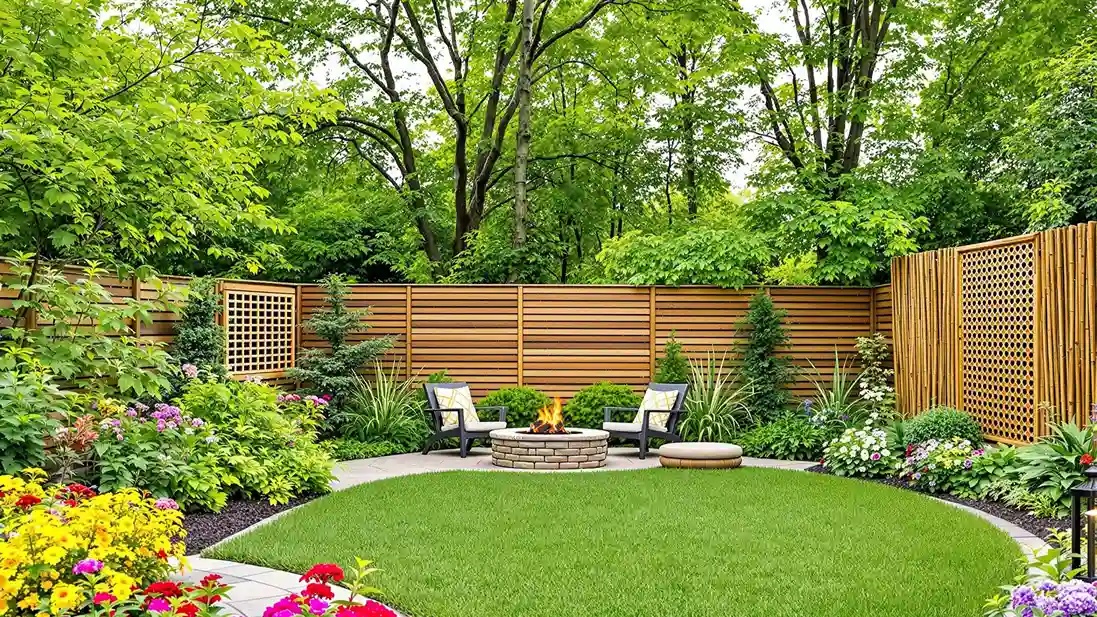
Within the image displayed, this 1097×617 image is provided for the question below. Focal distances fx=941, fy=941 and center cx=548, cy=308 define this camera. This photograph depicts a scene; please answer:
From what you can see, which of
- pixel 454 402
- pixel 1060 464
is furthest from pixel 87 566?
pixel 454 402

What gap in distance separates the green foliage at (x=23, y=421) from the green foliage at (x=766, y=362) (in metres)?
7.59

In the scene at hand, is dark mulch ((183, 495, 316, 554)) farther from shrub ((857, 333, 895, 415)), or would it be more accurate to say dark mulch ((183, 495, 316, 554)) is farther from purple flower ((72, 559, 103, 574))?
shrub ((857, 333, 895, 415))

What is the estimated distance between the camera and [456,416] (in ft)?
33.9

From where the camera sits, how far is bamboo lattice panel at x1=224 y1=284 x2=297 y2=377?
1012 cm

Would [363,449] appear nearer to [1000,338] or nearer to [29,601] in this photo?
[1000,338]

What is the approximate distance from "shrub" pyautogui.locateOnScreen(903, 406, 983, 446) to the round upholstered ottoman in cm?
Answer: 159

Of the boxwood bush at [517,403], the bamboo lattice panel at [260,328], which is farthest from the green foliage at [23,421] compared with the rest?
the boxwood bush at [517,403]

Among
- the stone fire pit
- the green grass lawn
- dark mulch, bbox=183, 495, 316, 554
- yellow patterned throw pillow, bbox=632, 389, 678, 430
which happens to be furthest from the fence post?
dark mulch, bbox=183, 495, 316, 554

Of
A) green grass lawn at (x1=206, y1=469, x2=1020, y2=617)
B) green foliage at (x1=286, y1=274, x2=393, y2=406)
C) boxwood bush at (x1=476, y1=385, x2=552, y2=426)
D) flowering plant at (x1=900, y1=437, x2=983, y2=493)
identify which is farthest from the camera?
boxwood bush at (x1=476, y1=385, x2=552, y2=426)

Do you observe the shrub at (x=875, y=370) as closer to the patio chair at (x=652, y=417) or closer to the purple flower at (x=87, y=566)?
the patio chair at (x=652, y=417)

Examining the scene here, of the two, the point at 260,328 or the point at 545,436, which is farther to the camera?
the point at 260,328

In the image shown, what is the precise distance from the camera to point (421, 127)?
2003cm

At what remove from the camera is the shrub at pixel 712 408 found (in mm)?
10523

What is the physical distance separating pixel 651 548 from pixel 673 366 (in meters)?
5.76
